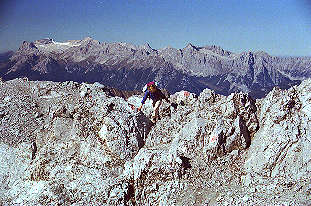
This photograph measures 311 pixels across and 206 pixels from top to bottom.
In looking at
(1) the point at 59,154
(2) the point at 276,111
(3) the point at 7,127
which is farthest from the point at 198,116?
(3) the point at 7,127

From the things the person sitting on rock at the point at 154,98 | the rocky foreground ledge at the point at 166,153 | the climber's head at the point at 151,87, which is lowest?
the rocky foreground ledge at the point at 166,153

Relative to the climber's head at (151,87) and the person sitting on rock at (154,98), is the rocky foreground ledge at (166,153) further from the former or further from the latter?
the climber's head at (151,87)

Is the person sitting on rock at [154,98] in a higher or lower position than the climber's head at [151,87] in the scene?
lower

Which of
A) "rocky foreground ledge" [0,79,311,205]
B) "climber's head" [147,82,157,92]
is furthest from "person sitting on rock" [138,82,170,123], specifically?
"rocky foreground ledge" [0,79,311,205]

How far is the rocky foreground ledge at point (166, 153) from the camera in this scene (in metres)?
16.2

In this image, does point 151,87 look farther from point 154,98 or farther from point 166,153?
point 166,153

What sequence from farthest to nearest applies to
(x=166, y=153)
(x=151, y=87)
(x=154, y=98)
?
1. (x=154, y=98)
2. (x=151, y=87)
3. (x=166, y=153)

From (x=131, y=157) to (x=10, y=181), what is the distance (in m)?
10.0

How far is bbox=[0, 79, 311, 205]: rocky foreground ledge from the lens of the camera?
1616 cm

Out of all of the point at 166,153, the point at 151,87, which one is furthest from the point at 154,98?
the point at 166,153

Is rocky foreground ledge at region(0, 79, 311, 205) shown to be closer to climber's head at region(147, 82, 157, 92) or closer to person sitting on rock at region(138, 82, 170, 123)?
person sitting on rock at region(138, 82, 170, 123)

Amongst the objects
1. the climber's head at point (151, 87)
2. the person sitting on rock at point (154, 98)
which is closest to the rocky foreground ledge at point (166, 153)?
the person sitting on rock at point (154, 98)

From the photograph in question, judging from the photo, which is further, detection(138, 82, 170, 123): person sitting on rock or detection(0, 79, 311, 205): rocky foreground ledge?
detection(138, 82, 170, 123): person sitting on rock

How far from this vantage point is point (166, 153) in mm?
18203
